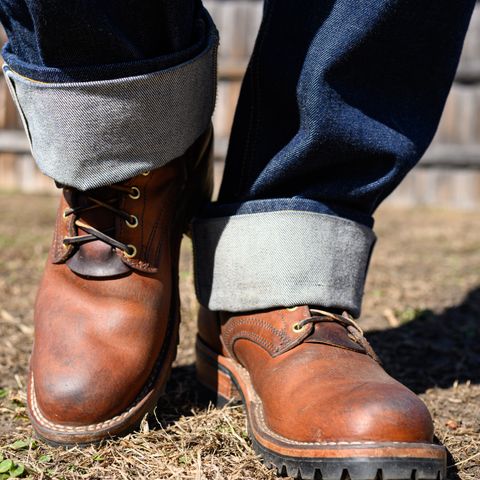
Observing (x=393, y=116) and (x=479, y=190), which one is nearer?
(x=393, y=116)

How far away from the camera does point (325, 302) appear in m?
1.24

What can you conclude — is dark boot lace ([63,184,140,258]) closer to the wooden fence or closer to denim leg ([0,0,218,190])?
denim leg ([0,0,218,190])

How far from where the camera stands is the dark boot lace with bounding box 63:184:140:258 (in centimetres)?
121

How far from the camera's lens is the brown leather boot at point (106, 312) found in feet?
3.73

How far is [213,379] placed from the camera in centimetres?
137

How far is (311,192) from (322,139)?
4.2 inches

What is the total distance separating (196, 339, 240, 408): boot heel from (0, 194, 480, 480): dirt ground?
3 cm

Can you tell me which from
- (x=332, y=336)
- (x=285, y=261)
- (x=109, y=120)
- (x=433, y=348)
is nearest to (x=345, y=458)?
(x=332, y=336)

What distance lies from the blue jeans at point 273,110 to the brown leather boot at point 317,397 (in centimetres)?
6

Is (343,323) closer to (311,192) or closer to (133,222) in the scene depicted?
(311,192)

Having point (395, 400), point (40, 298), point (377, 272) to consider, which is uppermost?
point (395, 400)

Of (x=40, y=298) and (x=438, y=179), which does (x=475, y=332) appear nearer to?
(x=40, y=298)

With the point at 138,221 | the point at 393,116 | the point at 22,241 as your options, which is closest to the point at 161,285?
the point at 138,221

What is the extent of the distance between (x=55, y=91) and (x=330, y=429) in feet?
2.12
